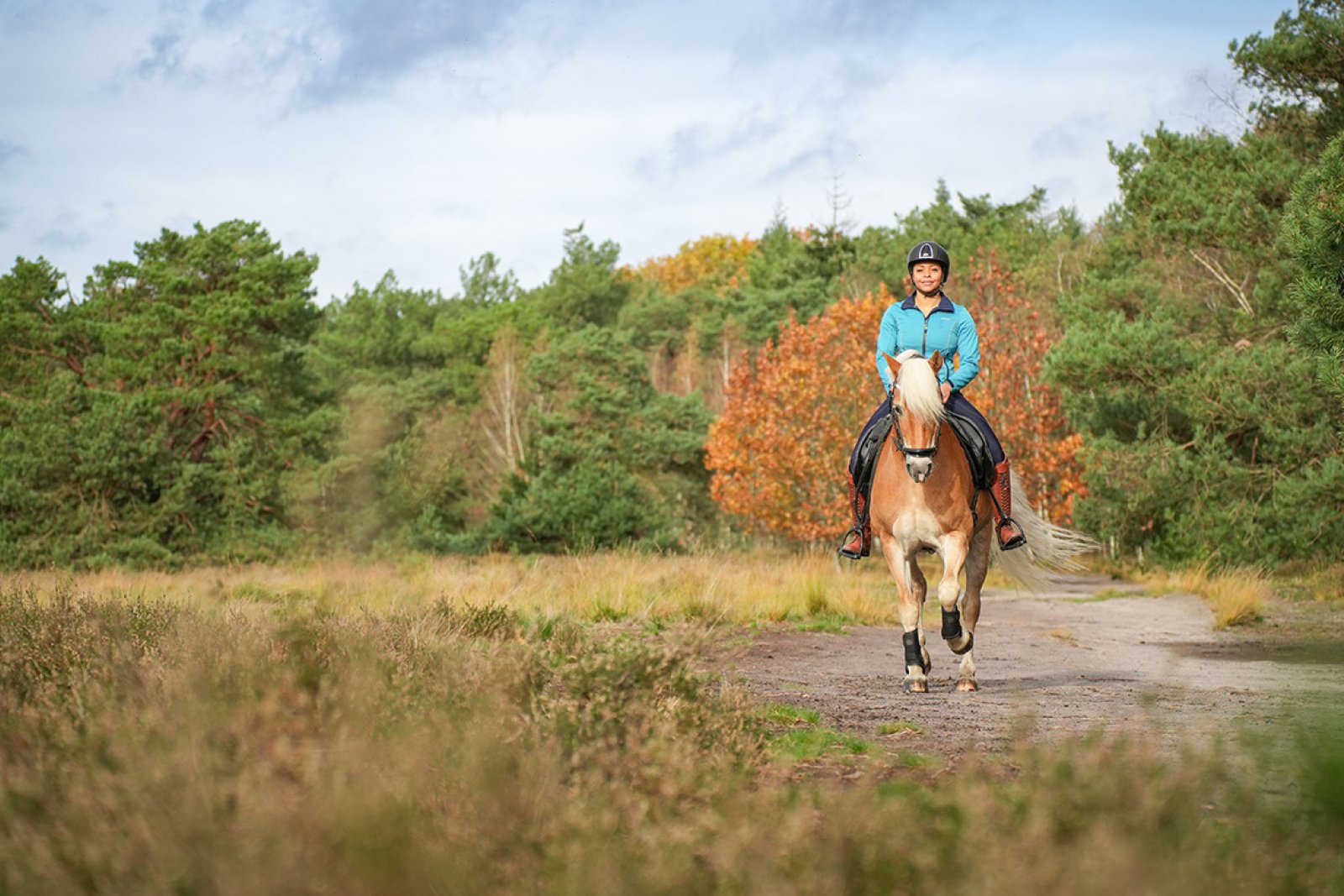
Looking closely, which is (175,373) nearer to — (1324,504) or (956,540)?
(1324,504)

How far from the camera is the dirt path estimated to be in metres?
6.80

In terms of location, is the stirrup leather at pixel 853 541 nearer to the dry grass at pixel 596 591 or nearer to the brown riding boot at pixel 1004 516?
the brown riding boot at pixel 1004 516

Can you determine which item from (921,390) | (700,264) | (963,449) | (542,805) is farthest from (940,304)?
(700,264)

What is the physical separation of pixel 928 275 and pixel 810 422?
2390cm

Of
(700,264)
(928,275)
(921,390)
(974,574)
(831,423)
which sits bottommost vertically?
(974,574)

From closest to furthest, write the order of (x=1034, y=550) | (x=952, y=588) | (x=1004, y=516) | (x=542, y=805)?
(x=542, y=805), (x=952, y=588), (x=1004, y=516), (x=1034, y=550)

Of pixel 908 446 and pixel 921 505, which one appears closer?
pixel 908 446

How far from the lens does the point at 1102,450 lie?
26984 millimetres

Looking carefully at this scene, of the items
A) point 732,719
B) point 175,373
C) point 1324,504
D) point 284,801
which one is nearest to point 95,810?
point 284,801

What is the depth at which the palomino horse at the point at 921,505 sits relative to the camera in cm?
910

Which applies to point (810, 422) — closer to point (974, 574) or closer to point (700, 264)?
point (974, 574)

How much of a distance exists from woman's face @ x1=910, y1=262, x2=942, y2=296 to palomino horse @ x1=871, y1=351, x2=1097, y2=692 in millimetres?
987

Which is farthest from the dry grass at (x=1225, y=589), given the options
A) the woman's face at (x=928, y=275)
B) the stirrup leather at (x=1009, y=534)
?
the woman's face at (x=928, y=275)

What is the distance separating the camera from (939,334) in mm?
10133
